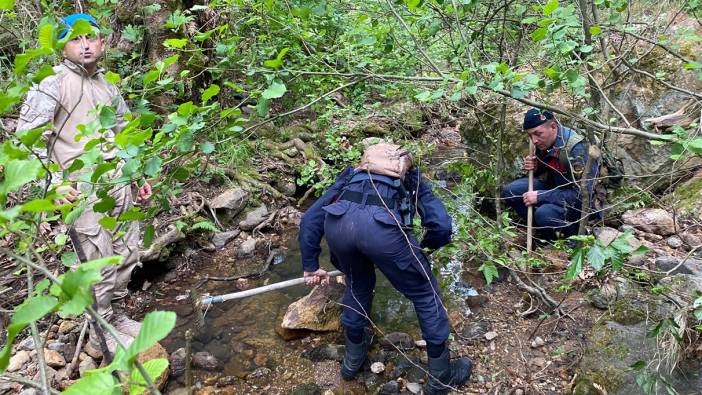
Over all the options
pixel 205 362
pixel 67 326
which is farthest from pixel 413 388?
pixel 67 326

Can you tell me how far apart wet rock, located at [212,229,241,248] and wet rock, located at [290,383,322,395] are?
Answer: 110 inches

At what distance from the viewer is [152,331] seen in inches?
35.5

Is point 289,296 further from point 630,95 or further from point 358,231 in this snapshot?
point 630,95

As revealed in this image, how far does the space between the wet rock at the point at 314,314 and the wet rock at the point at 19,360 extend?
2173 millimetres

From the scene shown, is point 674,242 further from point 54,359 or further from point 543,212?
point 54,359

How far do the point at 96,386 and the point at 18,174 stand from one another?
1.75 feet

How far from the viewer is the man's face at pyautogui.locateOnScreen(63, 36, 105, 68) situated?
3523mm

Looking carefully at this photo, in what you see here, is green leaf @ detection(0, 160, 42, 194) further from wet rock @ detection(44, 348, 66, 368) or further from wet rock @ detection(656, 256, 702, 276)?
wet rock @ detection(656, 256, 702, 276)

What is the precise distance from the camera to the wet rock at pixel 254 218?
21.7 ft

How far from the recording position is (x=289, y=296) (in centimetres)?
527

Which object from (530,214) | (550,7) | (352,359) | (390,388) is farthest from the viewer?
(530,214)

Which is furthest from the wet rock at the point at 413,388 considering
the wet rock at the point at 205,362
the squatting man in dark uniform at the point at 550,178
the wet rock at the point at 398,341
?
the squatting man in dark uniform at the point at 550,178

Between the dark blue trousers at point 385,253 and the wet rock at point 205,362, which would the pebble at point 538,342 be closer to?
the dark blue trousers at point 385,253

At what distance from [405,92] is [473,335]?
8.26ft
